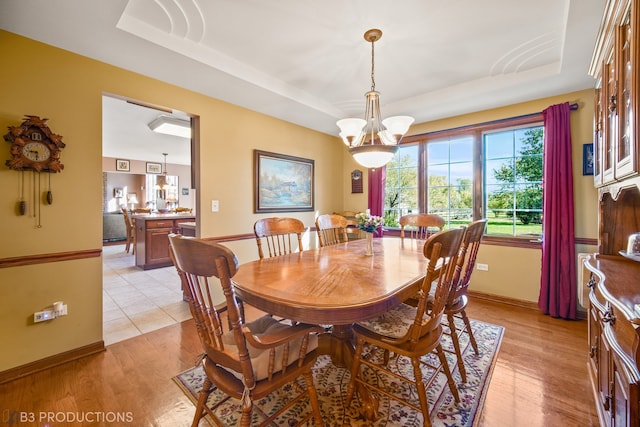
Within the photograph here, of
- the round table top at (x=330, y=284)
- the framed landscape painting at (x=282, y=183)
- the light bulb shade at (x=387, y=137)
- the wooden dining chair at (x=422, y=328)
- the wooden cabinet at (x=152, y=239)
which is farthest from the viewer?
the wooden cabinet at (x=152, y=239)

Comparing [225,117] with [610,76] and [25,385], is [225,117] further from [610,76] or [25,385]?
[610,76]

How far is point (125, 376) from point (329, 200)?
3463 mm

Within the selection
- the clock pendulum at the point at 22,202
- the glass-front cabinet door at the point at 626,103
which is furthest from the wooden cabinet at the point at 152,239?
the glass-front cabinet door at the point at 626,103

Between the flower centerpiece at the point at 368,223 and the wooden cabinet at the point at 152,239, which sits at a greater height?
the flower centerpiece at the point at 368,223

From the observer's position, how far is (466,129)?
354cm

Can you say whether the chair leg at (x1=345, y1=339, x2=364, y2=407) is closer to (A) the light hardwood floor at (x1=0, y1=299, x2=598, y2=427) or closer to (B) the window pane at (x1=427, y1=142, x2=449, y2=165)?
(A) the light hardwood floor at (x1=0, y1=299, x2=598, y2=427)

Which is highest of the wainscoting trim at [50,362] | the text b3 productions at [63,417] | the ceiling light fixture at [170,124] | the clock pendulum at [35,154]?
the ceiling light fixture at [170,124]

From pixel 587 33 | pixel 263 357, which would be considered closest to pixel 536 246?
pixel 587 33

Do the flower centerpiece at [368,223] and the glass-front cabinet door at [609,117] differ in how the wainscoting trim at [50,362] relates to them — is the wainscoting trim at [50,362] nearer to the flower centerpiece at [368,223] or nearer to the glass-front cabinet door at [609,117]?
the flower centerpiece at [368,223]

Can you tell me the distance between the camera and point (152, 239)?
15.7 feet

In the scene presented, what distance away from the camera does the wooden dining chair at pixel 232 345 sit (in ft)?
3.18

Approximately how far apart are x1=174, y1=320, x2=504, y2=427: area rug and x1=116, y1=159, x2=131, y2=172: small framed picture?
915 cm

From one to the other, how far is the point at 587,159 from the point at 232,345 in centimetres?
373

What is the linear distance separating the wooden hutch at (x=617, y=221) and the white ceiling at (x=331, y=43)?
0.48 meters
